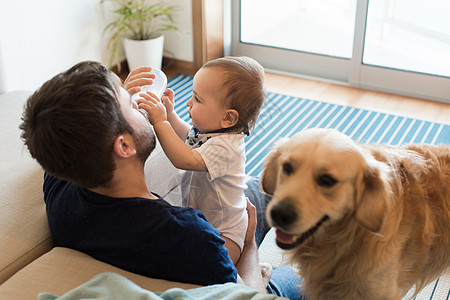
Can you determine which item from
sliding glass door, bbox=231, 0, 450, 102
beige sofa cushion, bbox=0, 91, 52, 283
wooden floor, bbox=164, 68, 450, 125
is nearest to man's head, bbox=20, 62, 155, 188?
Result: beige sofa cushion, bbox=0, 91, 52, 283

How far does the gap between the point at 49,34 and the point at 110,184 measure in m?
2.43

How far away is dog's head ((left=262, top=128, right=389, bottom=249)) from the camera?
1.05m

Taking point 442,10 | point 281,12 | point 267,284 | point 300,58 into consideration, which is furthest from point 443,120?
point 267,284

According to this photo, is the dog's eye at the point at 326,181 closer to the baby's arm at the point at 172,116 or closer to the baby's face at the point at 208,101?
the baby's face at the point at 208,101

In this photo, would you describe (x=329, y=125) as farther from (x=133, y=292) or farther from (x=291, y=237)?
(x=133, y=292)

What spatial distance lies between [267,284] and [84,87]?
77cm

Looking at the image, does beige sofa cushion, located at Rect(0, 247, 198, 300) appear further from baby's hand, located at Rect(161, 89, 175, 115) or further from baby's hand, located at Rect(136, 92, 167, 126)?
baby's hand, located at Rect(161, 89, 175, 115)

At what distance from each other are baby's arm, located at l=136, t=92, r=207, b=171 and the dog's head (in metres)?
0.34

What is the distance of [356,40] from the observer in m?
3.43

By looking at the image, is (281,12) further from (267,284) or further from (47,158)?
(47,158)

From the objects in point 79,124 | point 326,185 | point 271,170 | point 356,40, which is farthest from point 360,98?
point 79,124

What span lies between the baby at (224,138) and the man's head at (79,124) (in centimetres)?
34

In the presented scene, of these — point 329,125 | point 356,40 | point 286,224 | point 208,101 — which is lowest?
point 329,125

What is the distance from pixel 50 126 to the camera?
3.31ft
